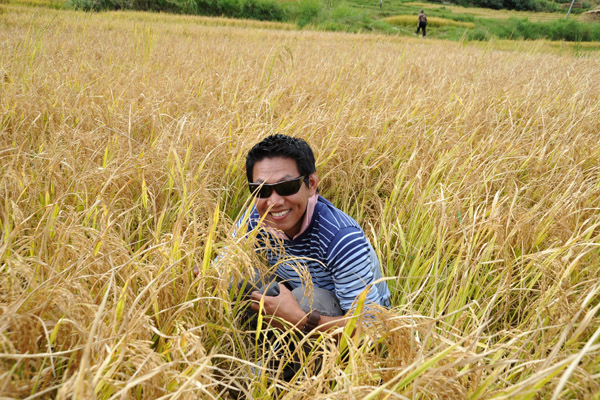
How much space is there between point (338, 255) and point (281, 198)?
317 millimetres

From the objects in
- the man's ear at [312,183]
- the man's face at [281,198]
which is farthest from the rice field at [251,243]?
the man's ear at [312,183]

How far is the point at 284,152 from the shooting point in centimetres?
145

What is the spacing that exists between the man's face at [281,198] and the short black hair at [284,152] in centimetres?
2

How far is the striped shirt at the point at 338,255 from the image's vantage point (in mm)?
1362

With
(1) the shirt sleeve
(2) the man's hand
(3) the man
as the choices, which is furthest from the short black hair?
(2) the man's hand

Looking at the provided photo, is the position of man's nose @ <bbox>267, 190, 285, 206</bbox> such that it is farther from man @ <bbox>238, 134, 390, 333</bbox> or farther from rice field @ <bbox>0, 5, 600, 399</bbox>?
rice field @ <bbox>0, 5, 600, 399</bbox>

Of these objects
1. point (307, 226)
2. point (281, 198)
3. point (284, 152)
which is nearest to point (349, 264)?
point (307, 226)

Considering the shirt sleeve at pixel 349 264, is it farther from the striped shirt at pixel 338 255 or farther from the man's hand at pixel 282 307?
the man's hand at pixel 282 307

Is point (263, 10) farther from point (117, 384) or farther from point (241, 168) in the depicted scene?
point (117, 384)

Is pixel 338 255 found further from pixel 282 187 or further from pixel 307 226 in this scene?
pixel 282 187

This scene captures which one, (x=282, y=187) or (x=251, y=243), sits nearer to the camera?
(x=251, y=243)

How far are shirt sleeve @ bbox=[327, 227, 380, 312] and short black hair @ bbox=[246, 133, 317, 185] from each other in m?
0.30

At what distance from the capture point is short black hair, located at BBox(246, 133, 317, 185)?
145cm

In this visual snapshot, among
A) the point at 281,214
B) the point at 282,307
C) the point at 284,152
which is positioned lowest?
the point at 282,307
